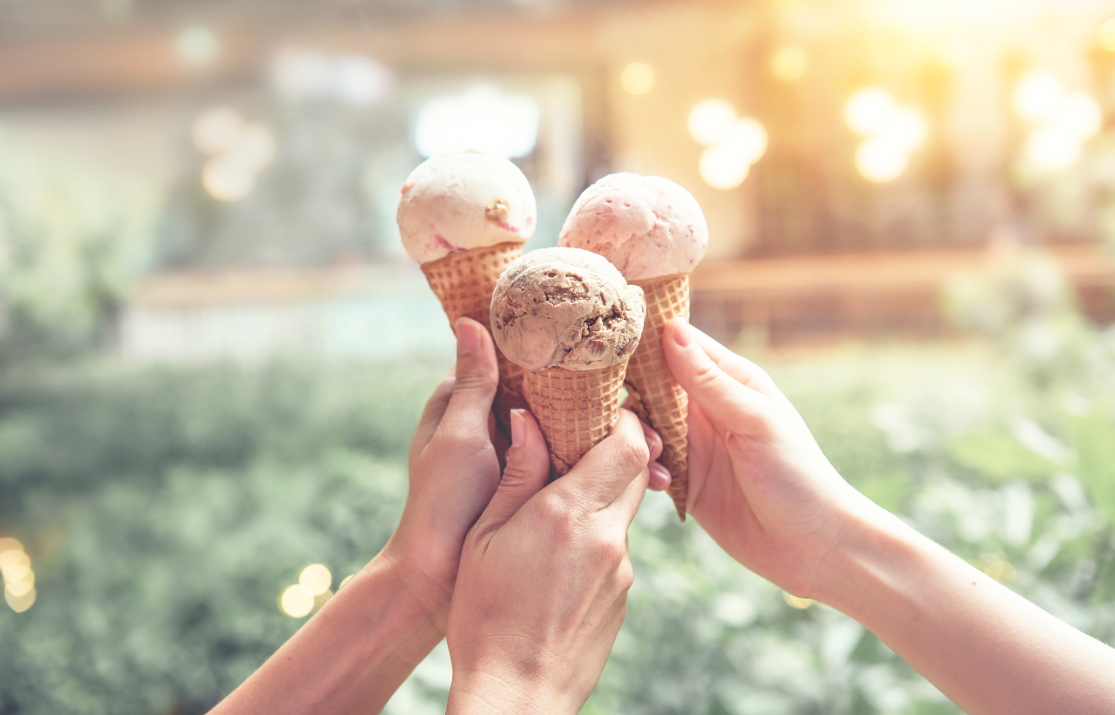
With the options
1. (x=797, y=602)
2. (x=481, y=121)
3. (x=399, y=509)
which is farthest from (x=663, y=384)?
(x=481, y=121)

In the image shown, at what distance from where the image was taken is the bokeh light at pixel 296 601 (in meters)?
1.92

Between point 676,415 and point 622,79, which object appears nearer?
point 676,415

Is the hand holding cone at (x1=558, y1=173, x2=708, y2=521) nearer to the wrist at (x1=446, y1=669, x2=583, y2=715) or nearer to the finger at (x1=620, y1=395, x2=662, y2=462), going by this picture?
the finger at (x1=620, y1=395, x2=662, y2=462)

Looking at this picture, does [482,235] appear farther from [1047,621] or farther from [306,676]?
[1047,621]

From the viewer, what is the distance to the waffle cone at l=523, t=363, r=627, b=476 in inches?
27.0

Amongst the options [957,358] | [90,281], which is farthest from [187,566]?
[957,358]

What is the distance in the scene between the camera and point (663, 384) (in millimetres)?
801

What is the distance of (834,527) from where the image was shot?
29.4 inches

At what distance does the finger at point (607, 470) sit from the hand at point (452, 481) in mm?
124

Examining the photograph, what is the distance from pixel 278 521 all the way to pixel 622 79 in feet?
7.19

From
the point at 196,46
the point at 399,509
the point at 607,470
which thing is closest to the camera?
the point at 607,470

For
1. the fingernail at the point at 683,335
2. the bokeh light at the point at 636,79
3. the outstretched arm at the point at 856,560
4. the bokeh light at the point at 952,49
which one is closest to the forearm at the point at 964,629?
the outstretched arm at the point at 856,560

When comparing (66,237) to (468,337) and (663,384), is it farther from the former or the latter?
(663,384)

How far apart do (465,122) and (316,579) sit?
1.87 m
